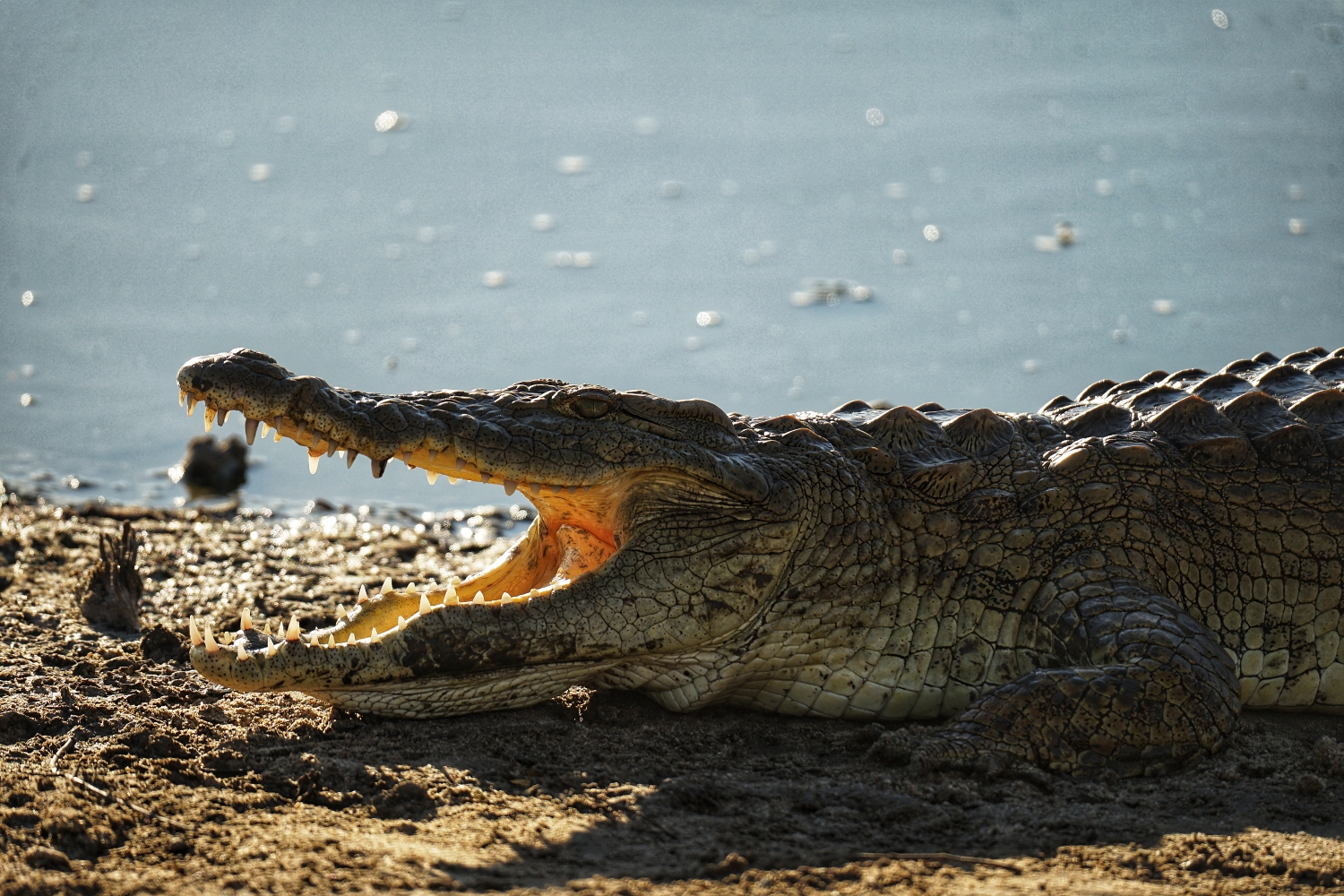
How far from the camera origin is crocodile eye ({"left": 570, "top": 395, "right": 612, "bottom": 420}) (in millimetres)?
4152

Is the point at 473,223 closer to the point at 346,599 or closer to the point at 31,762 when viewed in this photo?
the point at 346,599

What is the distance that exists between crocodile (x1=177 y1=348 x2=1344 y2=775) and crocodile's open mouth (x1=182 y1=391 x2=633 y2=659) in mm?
10

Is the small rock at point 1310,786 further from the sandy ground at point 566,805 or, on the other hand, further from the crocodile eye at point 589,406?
the crocodile eye at point 589,406

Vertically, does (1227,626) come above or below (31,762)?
above

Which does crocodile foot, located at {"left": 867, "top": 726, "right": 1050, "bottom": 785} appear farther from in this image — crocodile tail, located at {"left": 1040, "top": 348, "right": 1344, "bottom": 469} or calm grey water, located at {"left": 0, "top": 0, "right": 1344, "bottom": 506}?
calm grey water, located at {"left": 0, "top": 0, "right": 1344, "bottom": 506}

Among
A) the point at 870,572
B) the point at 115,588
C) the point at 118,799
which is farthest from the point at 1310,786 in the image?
the point at 115,588

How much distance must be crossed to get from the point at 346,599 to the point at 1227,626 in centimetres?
327

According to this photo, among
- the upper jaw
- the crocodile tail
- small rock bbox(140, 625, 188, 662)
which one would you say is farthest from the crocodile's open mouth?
the crocodile tail

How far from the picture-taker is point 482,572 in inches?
176

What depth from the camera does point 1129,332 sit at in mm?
8297

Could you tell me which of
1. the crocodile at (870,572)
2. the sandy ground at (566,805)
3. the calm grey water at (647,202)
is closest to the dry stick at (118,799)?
the sandy ground at (566,805)

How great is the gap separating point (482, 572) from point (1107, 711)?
1.98m

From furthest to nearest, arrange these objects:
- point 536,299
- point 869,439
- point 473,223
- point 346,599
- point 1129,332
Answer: point 473,223
point 536,299
point 1129,332
point 346,599
point 869,439

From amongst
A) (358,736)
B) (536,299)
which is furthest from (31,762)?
(536,299)
